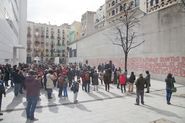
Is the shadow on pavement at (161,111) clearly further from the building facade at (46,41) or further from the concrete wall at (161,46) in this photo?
the building facade at (46,41)

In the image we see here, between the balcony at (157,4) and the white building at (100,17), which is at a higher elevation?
the white building at (100,17)

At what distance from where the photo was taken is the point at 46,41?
10638 centimetres

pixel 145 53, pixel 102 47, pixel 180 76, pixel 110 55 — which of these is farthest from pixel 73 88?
pixel 102 47

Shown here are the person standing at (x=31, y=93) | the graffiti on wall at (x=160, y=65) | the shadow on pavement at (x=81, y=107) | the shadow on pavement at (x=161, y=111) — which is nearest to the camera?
the person standing at (x=31, y=93)

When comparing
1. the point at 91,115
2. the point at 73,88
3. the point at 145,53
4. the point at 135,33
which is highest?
the point at 135,33

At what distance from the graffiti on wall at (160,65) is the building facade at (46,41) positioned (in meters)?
71.0

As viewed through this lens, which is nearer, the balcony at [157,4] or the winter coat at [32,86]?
the winter coat at [32,86]

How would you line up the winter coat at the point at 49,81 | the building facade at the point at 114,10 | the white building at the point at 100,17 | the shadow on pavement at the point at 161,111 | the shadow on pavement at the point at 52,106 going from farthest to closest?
the white building at the point at 100,17 < the building facade at the point at 114,10 < the winter coat at the point at 49,81 < the shadow on pavement at the point at 52,106 < the shadow on pavement at the point at 161,111

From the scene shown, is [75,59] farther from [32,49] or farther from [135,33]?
[32,49]

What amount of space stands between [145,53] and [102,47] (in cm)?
1545

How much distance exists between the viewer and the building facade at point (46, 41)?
10119 cm

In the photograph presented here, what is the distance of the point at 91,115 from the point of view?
10.4 m

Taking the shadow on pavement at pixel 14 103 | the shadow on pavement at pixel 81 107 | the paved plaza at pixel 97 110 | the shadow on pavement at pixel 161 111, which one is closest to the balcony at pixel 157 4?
the paved plaza at pixel 97 110

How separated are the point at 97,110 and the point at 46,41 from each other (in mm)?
97880
